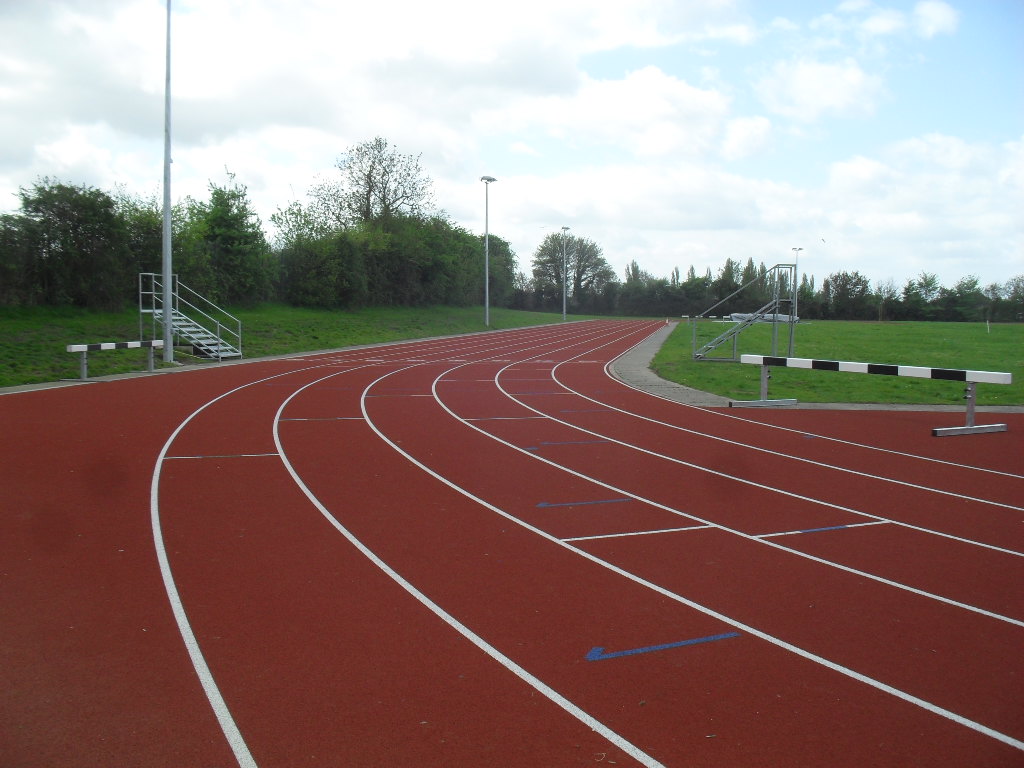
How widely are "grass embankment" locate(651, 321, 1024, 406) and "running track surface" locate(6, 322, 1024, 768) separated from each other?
6269mm

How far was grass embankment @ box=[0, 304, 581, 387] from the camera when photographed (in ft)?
64.4

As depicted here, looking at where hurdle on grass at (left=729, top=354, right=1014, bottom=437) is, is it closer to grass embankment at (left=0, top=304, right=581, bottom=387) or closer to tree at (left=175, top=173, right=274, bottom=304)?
grass embankment at (left=0, top=304, right=581, bottom=387)

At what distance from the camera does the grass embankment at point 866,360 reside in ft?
56.9

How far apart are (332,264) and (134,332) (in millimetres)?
17585

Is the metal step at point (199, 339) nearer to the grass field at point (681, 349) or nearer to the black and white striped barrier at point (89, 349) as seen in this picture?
the grass field at point (681, 349)

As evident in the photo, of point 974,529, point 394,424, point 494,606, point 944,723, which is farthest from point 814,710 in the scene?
point 394,424

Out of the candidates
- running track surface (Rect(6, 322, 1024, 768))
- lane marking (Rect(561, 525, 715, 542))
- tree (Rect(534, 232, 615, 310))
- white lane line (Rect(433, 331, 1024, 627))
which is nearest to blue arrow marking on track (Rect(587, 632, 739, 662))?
running track surface (Rect(6, 322, 1024, 768))

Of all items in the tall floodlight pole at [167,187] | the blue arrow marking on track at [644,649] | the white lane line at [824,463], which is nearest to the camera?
the blue arrow marking on track at [644,649]

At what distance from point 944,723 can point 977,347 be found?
31444 mm

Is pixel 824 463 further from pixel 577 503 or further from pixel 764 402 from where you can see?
pixel 764 402

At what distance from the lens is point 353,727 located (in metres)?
3.60

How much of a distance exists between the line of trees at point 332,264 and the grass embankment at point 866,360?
2947 mm

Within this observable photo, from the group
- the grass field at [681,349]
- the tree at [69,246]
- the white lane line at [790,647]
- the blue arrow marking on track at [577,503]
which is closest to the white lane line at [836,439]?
the grass field at [681,349]

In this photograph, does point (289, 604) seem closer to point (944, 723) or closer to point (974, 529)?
point (944, 723)
